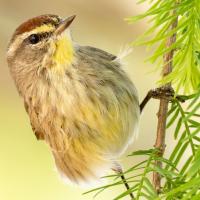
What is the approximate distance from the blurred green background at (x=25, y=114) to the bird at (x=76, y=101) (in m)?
2.21

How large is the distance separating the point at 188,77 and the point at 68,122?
0.81 meters

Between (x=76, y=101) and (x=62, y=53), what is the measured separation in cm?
18

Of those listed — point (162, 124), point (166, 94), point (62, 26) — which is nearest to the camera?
point (162, 124)

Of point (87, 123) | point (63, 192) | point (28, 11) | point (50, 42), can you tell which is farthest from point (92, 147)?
point (28, 11)

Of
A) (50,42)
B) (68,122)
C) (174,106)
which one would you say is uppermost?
(50,42)

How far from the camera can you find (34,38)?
233 cm

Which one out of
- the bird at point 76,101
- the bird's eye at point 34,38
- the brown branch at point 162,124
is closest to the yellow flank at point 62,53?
the bird at point 76,101

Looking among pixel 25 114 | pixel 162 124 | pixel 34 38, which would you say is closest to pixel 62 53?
pixel 34 38

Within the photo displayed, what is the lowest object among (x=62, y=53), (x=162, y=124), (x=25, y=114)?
(x=162, y=124)

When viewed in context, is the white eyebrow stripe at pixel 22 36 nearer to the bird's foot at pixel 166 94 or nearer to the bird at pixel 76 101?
the bird at pixel 76 101

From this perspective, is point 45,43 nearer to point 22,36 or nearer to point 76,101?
point 22,36

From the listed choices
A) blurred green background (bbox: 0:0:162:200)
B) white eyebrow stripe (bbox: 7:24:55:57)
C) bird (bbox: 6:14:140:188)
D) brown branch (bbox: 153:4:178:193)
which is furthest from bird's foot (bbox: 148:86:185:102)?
blurred green background (bbox: 0:0:162:200)

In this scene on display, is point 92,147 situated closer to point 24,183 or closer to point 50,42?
point 50,42

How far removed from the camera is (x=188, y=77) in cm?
130
